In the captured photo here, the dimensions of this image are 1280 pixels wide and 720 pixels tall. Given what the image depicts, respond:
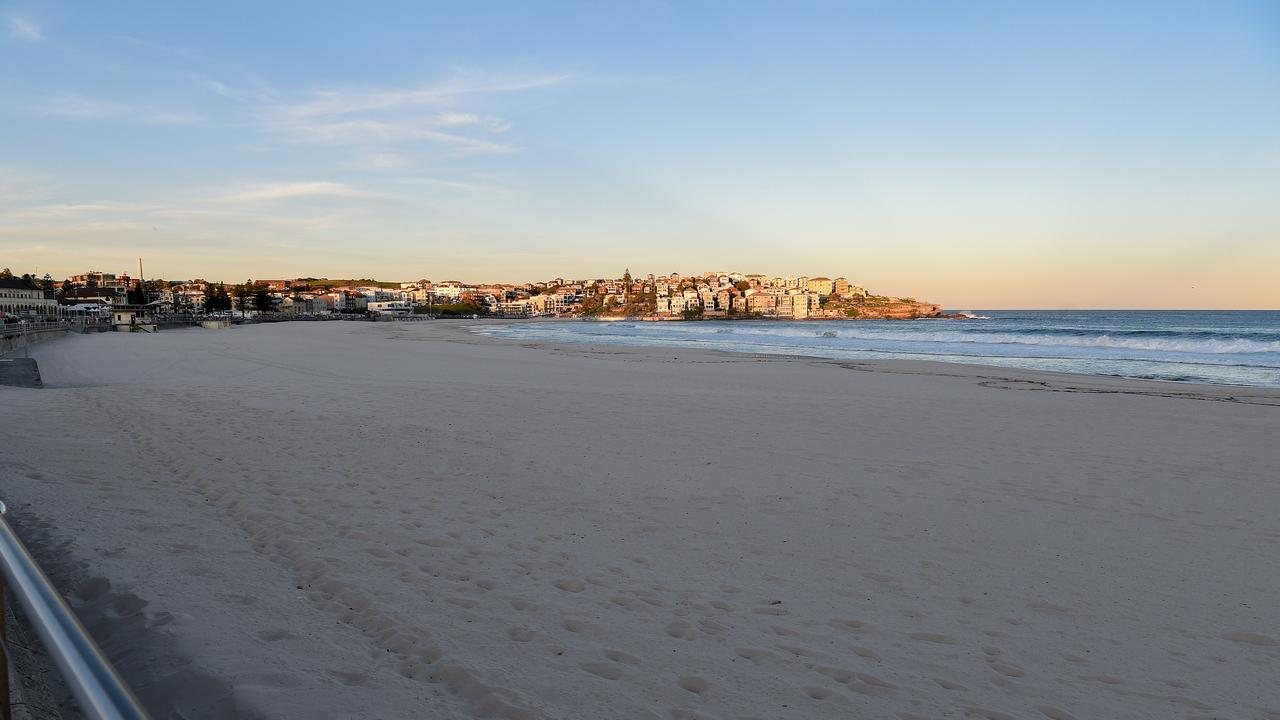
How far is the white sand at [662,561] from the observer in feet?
11.5

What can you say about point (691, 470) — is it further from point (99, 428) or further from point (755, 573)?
point (99, 428)

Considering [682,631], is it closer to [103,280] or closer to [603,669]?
[603,669]

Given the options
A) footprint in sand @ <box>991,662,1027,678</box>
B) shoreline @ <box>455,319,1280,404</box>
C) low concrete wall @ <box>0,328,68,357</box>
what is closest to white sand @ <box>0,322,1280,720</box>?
footprint in sand @ <box>991,662,1027,678</box>

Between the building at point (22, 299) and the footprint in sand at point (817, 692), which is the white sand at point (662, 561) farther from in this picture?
the building at point (22, 299)

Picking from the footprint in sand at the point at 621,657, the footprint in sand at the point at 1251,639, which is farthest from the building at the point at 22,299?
the footprint in sand at the point at 1251,639

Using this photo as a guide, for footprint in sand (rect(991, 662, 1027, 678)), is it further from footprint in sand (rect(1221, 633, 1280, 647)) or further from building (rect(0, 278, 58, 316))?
building (rect(0, 278, 58, 316))

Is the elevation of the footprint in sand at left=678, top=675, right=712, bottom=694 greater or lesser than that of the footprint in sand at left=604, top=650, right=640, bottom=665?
lesser

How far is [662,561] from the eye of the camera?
5125 millimetres

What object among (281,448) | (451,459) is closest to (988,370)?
(451,459)

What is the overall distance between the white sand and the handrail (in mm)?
1990

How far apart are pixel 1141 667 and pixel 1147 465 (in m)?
5.57

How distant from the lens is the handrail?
1.16 meters

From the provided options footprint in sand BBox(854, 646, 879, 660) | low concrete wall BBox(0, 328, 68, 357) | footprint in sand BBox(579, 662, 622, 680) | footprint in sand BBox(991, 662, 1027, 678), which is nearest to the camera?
footprint in sand BBox(579, 662, 622, 680)

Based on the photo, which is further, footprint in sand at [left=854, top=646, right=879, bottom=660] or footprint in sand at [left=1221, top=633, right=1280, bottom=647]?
footprint in sand at [left=1221, top=633, right=1280, bottom=647]
